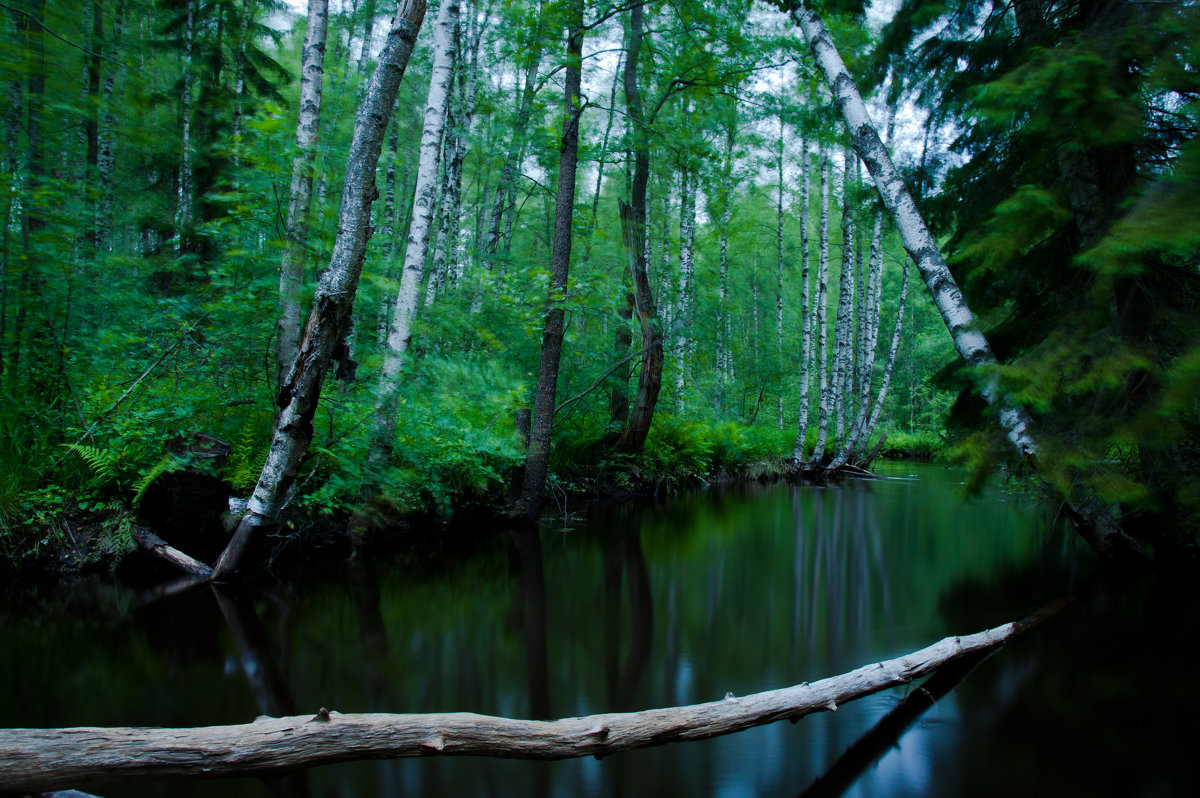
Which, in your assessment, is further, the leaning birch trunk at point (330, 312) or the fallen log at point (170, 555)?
the fallen log at point (170, 555)

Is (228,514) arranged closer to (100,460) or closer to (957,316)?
(100,460)

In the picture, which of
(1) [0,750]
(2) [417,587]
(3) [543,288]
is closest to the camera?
(1) [0,750]

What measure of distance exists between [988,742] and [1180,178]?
169 inches

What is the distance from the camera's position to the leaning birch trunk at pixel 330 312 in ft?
16.4

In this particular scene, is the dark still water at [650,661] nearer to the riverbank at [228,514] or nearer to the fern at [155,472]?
the riverbank at [228,514]

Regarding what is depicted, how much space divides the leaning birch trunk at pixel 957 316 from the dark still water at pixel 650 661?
563 mm

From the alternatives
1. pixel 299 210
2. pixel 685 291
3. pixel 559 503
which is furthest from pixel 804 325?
pixel 299 210

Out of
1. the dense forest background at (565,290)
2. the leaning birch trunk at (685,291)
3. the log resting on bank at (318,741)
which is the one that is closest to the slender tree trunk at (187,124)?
the dense forest background at (565,290)

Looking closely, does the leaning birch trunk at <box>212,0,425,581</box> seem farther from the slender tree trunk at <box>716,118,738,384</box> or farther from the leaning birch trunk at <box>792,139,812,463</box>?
the leaning birch trunk at <box>792,139,812,463</box>

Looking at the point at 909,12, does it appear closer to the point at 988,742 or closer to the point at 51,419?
the point at 988,742

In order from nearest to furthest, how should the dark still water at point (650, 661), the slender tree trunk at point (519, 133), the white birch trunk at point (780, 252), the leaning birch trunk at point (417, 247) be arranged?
the dark still water at point (650, 661), the leaning birch trunk at point (417, 247), the slender tree trunk at point (519, 133), the white birch trunk at point (780, 252)

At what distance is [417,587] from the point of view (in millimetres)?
5867

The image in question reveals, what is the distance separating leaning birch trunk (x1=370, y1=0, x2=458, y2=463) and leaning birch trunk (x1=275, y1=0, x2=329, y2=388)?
101 cm

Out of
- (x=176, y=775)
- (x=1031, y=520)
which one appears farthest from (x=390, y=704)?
(x=1031, y=520)
